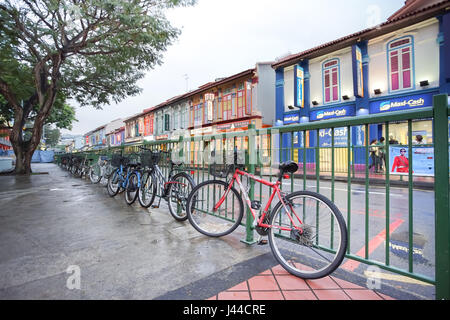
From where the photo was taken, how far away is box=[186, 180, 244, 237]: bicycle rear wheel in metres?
3.15

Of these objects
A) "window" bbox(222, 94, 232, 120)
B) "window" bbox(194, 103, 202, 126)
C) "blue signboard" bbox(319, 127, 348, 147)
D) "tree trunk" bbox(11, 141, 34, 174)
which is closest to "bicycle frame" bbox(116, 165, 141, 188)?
"blue signboard" bbox(319, 127, 348, 147)

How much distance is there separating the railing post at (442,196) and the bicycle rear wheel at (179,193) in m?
3.01

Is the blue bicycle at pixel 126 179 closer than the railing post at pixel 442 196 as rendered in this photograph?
No

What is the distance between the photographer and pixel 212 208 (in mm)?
3502

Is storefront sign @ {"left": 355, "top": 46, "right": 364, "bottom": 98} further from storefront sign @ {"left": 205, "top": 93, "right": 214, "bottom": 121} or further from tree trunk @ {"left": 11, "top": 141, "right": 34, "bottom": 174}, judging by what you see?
tree trunk @ {"left": 11, "top": 141, "right": 34, "bottom": 174}

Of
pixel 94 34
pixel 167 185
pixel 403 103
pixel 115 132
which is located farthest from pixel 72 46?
pixel 115 132

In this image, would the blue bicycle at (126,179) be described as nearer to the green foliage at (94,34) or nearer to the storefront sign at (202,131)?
the green foliage at (94,34)

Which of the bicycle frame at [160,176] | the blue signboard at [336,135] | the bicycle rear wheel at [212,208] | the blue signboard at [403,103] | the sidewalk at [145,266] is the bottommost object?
the sidewalk at [145,266]

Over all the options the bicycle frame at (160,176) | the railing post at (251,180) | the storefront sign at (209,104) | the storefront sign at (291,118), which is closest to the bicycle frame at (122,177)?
the bicycle frame at (160,176)

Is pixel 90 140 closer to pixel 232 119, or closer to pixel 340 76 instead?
pixel 232 119

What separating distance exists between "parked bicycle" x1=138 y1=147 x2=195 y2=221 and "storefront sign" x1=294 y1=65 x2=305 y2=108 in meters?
13.5

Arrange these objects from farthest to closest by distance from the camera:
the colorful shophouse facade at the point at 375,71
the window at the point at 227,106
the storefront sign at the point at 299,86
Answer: the window at the point at 227,106 → the storefront sign at the point at 299,86 → the colorful shophouse facade at the point at 375,71

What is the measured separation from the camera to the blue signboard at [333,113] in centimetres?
1427

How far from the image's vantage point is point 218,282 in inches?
80.4
